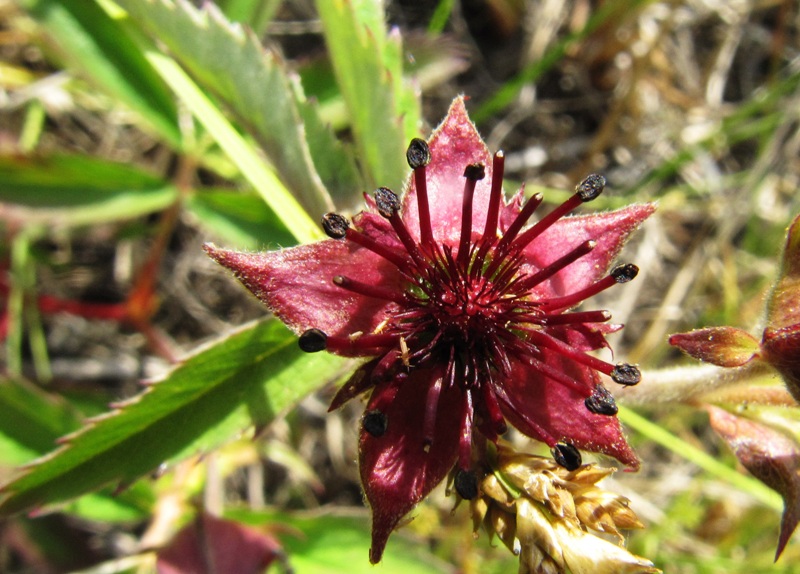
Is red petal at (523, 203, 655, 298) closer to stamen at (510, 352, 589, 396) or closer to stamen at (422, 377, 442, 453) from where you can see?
stamen at (510, 352, 589, 396)

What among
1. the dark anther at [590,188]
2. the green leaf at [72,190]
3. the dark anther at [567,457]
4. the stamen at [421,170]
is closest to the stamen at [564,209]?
the dark anther at [590,188]

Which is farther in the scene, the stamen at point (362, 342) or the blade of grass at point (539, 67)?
the blade of grass at point (539, 67)

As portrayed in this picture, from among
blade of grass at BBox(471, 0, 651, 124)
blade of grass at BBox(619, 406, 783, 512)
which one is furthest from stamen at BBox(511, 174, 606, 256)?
blade of grass at BBox(471, 0, 651, 124)

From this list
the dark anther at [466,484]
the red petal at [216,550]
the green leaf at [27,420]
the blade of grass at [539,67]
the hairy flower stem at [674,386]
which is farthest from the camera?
the blade of grass at [539,67]

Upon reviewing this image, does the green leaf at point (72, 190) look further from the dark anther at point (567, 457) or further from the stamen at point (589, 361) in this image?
the dark anther at point (567, 457)

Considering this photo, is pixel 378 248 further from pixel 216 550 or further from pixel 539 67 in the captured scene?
pixel 539 67
